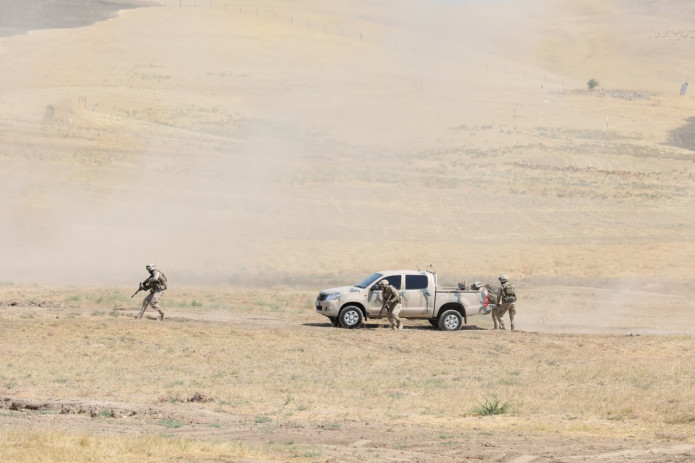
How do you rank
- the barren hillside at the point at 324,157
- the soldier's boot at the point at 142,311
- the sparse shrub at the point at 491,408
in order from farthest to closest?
the barren hillside at the point at 324,157 → the soldier's boot at the point at 142,311 → the sparse shrub at the point at 491,408

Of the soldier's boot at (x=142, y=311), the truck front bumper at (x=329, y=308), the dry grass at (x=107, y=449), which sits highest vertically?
the truck front bumper at (x=329, y=308)

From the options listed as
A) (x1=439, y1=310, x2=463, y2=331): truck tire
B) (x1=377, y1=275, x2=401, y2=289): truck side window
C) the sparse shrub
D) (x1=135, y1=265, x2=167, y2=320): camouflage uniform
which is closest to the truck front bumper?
(x1=377, y1=275, x2=401, y2=289): truck side window

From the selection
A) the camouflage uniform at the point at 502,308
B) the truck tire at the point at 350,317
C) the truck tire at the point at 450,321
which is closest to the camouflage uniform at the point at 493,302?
the camouflage uniform at the point at 502,308

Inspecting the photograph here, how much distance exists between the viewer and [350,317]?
25844mm

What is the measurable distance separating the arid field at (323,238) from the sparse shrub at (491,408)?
0.13 ft

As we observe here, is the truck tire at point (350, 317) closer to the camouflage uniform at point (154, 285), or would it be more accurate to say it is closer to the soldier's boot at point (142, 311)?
the camouflage uniform at point (154, 285)

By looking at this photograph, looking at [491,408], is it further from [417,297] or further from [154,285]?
[154,285]

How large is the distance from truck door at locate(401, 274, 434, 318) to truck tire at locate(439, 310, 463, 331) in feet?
1.22

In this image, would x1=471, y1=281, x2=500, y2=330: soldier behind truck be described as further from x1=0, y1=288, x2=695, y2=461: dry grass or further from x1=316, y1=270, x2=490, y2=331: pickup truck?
x1=0, y1=288, x2=695, y2=461: dry grass

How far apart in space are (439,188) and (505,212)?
642cm

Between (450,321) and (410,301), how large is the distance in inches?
45.6

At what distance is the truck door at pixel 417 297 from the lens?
25891 mm

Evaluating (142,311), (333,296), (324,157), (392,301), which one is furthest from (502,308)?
(324,157)

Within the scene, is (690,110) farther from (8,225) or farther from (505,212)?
(8,225)
